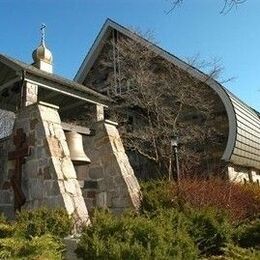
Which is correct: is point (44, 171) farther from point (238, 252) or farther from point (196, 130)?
point (196, 130)

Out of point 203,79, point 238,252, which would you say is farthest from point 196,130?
point 238,252

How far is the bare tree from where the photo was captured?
52.1 feet

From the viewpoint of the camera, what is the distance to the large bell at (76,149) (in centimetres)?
1108

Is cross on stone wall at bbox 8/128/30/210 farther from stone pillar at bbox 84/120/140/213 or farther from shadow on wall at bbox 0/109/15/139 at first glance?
shadow on wall at bbox 0/109/15/139

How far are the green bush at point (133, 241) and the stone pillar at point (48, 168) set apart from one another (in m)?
2.38

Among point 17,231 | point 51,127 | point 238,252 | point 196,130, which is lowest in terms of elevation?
point 238,252

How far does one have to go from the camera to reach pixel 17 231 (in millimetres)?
7383

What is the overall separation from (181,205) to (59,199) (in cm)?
313

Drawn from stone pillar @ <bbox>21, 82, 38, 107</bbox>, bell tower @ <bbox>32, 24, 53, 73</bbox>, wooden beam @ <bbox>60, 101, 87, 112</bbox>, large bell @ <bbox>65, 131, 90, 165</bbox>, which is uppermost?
bell tower @ <bbox>32, 24, 53, 73</bbox>

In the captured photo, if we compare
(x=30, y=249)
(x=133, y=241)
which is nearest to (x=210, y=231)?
(x=133, y=241)

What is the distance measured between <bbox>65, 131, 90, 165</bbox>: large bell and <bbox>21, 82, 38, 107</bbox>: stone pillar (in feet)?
5.28

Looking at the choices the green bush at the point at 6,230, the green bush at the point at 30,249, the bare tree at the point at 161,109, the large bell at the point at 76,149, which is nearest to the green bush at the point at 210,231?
the green bush at the point at 30,249

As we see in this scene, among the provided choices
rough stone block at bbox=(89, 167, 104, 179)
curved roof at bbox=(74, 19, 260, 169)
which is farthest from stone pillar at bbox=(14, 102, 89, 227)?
curved roof at bbox=(74, 19, 260, 169)

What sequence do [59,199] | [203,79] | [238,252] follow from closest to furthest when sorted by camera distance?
1. [238,252]
2. [59,199]
3. [203,79]
